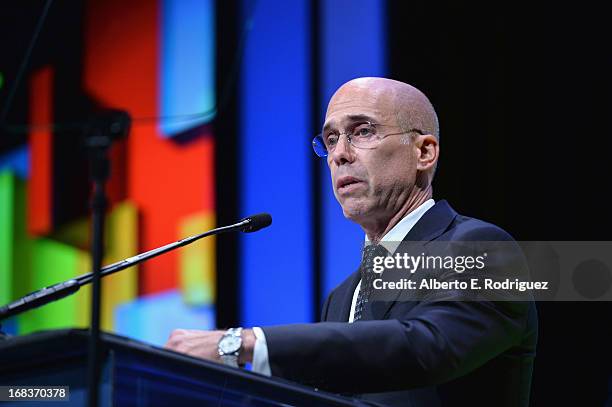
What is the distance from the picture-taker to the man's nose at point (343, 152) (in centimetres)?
227

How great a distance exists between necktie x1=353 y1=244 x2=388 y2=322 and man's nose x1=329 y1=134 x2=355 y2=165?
23 centimetres

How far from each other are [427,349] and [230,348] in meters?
0.36

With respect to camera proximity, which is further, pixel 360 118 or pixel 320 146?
pixel 320 146

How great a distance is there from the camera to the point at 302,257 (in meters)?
3.39

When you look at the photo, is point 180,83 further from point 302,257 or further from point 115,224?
point 302,257

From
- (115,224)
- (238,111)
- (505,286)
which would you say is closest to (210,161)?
(238,111)

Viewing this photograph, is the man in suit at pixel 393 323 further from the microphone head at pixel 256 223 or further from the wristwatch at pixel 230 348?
the microphone head at pixel 256 223

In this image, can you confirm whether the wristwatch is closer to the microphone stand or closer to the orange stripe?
the microphone stand

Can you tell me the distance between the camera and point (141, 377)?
121cm

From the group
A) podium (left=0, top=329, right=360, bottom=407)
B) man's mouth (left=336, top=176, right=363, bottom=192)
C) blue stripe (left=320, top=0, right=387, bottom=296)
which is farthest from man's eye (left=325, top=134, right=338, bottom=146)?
podium (left=0, top=329, right=360, bottom=407)

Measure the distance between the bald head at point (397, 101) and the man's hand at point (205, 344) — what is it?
1.02 metres

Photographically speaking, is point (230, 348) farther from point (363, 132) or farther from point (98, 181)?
point (363, 132)

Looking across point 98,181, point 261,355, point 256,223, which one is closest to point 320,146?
point 256,223

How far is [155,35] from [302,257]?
3.93 feet
